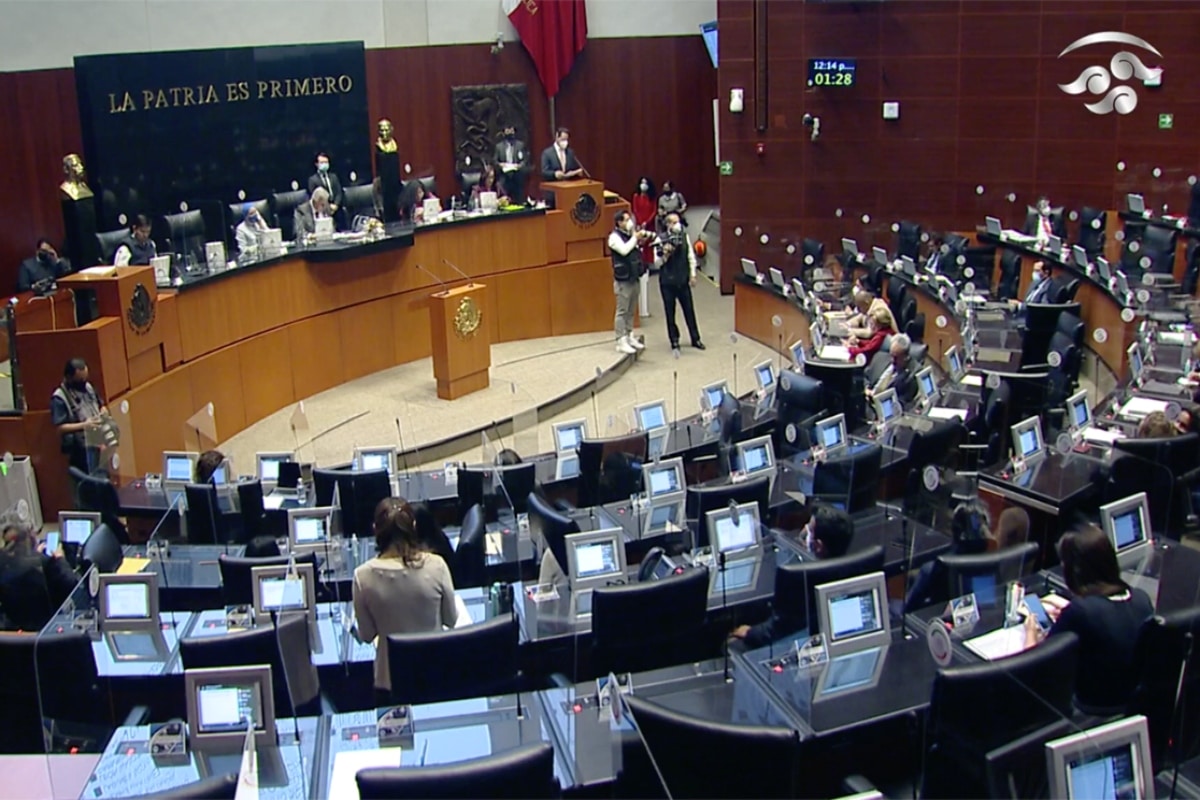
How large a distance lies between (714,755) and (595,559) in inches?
78.9

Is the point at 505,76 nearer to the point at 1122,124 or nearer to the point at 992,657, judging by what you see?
the point at 1122,124

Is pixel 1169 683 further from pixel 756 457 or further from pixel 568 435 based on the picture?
pixel 568 435

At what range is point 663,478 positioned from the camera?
6.86 meters

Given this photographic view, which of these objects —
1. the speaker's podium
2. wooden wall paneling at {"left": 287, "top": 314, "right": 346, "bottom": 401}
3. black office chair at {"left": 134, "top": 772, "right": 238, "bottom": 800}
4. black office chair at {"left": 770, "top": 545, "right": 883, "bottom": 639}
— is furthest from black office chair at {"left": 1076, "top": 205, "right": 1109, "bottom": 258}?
black office chair at {"left": 134, "top": 772, "right": 238, "bottom": 800}

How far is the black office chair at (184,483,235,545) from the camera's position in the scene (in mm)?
7254

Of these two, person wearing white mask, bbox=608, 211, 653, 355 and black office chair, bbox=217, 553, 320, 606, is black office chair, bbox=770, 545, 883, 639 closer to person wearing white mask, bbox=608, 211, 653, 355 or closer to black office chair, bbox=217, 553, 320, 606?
black office chair, bbox=217, 553, 320, 606

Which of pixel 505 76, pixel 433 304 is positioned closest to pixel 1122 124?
pixel 505 76

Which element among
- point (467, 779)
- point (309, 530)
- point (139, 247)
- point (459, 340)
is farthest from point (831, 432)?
point (139, 247)

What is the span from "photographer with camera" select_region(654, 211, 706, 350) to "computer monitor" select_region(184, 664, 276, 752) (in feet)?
29.7

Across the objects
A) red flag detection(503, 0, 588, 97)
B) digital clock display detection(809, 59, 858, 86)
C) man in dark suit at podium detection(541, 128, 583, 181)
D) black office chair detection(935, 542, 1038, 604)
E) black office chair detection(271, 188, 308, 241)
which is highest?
red flag detection(503, 0, 588, 97)

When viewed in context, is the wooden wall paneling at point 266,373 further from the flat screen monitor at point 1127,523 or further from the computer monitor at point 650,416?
the flat screen monitor at point 1127,523

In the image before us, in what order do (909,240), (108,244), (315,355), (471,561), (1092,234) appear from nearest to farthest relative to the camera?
(471,561) → (108,244) → (315,355) → (1092,234) → (909,240)

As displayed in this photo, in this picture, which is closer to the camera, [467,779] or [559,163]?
[467,779]

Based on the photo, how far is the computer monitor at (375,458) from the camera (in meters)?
7.71
